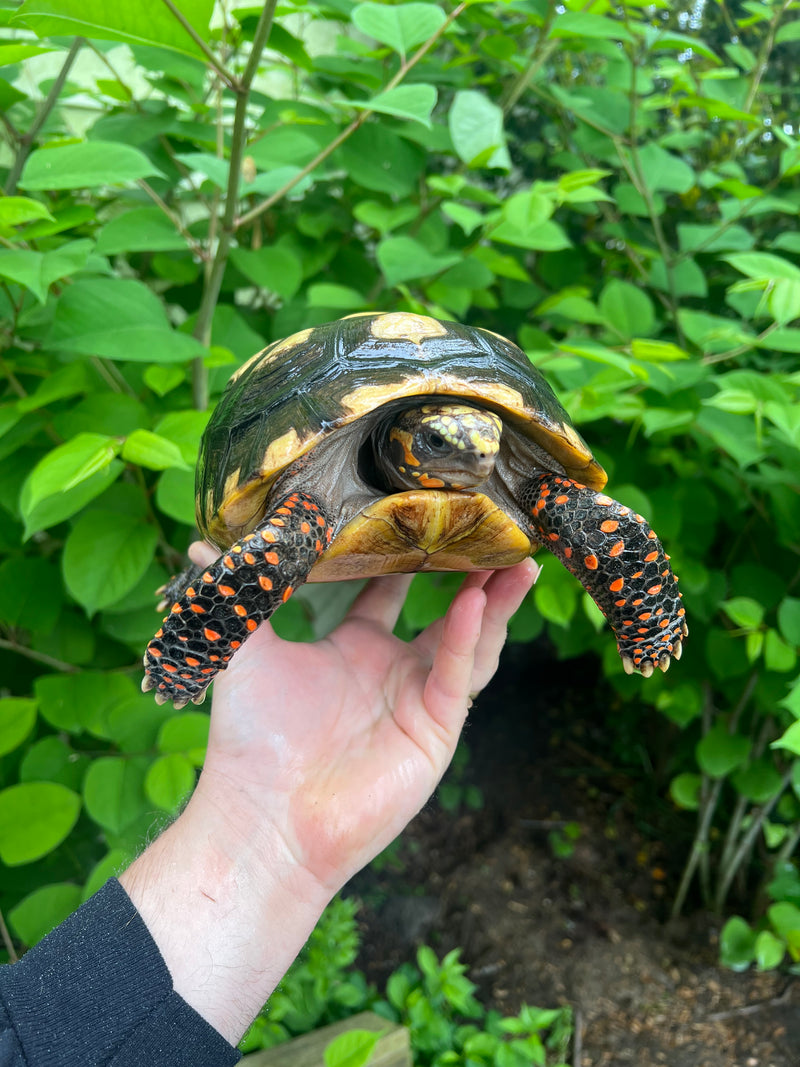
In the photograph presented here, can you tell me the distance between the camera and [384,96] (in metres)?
1.08

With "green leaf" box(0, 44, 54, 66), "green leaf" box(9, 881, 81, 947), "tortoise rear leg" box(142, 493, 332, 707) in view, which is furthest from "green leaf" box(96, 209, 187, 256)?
"green leaf" box(9, 881, 81, 947)

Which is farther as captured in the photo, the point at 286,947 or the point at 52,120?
the point at 52,120

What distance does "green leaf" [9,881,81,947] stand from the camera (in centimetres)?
124

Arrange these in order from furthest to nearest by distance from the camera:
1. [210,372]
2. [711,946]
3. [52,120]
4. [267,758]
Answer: [711,946]
[52,120]
[210,372]
[267,758]

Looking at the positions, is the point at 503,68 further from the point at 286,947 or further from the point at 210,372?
the point at 286,947

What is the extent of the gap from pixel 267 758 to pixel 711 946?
1.58 metres

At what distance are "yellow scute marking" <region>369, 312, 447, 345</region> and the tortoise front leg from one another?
30 centimetres

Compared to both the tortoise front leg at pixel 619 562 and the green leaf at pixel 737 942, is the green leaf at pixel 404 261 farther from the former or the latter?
the green leaf at pixel 737 942

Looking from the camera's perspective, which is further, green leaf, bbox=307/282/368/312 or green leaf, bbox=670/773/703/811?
green leaf, bbox=670/773/703/811

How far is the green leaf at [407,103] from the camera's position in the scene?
1.01 metres

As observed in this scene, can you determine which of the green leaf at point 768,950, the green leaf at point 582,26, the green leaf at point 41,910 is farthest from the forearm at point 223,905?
the green leaf at point 582,26

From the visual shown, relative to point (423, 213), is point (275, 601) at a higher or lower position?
lower

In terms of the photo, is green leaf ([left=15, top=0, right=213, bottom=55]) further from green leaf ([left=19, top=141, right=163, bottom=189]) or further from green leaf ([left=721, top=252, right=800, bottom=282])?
green leaf ([left=721, top=252, right=800, bottom=282])

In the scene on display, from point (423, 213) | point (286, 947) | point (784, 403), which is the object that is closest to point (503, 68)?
point (423, 213)
